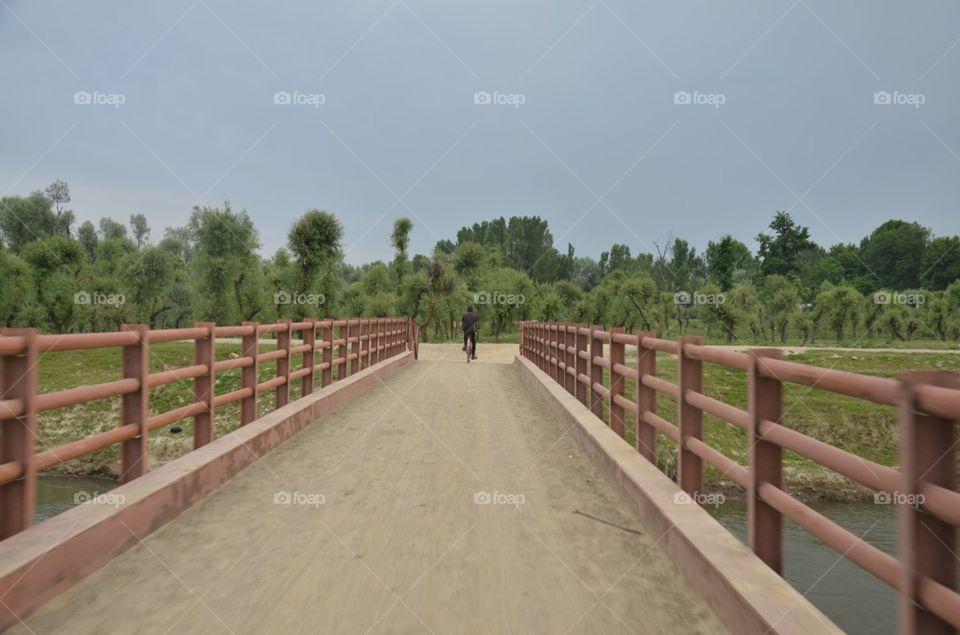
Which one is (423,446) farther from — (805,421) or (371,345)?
(805,421)

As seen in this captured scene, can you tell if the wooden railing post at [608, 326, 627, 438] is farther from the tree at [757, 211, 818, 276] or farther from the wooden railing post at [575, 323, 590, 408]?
the tree at [757, 211, 818, 276]

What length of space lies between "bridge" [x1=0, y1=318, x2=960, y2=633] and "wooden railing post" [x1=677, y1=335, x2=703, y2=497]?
16 mm

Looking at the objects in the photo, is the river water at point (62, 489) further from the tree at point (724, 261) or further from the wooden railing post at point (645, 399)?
the tree at point (724, 261)

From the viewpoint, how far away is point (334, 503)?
5.22m

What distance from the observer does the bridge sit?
2600mm

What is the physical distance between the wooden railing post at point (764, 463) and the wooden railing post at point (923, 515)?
1140 millimetres

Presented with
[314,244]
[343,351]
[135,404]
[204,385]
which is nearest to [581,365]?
[343,351]

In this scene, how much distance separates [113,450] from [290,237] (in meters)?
23.6

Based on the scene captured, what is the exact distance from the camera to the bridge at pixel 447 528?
2.60 m

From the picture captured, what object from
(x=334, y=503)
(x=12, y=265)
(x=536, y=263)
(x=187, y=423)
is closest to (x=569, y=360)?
(x=334, y=503)

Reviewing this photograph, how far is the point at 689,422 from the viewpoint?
15.9 ft

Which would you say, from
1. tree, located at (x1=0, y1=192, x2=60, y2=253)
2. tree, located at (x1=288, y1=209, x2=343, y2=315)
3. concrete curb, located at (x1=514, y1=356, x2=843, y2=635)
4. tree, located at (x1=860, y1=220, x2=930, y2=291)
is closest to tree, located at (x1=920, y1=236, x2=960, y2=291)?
tree, located at (x1=860, y1=220, x2=930, y2=291)

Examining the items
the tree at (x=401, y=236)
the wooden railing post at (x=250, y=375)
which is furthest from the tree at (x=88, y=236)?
the wooden railing post at (x=250, y=375)

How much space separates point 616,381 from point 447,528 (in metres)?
3.34
